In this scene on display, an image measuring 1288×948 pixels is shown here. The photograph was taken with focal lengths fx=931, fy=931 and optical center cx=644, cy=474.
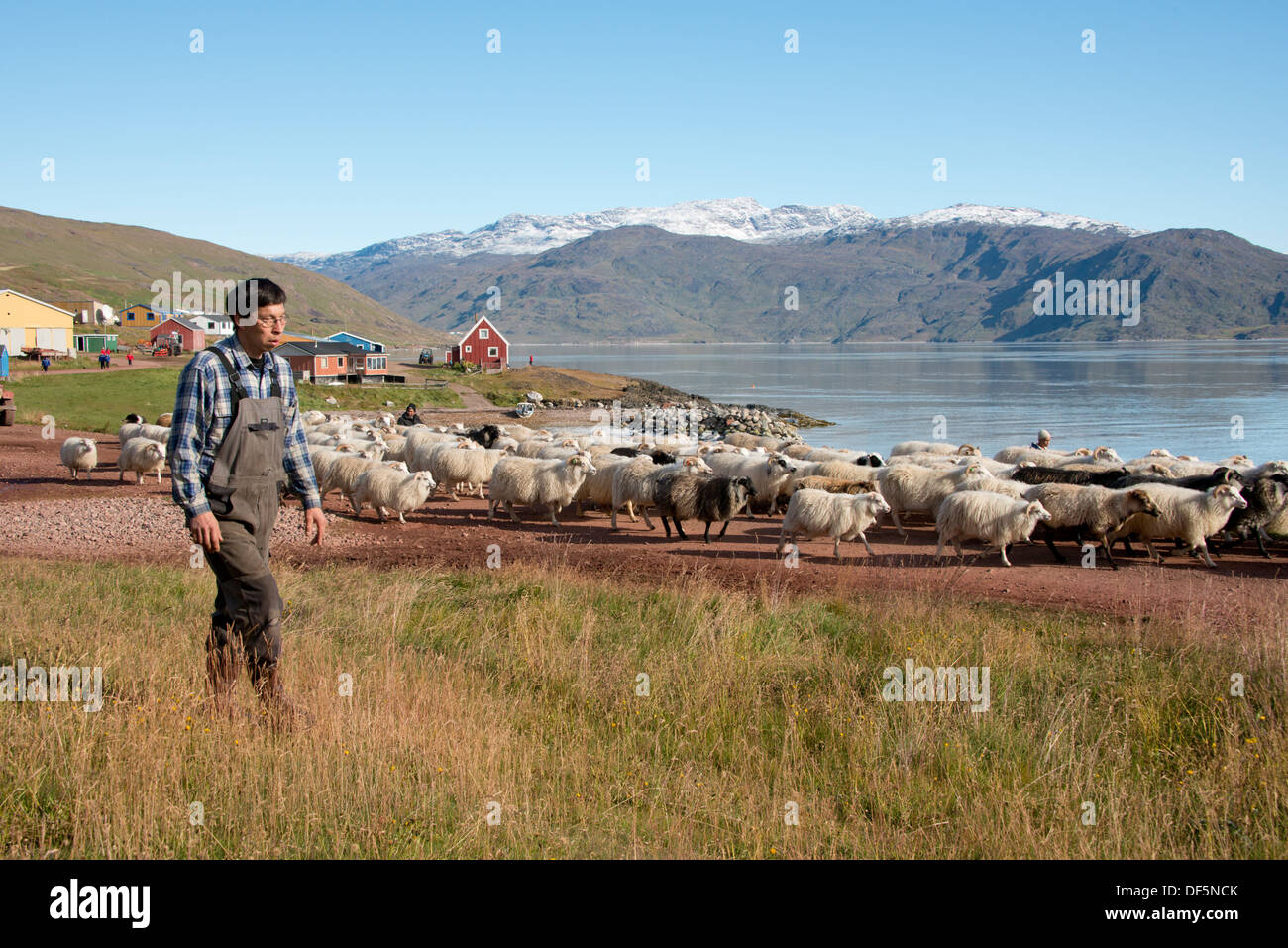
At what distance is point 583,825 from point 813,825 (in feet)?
3.99

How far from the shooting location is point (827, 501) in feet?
52.1

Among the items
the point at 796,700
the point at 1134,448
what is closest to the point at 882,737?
the point at 796,700

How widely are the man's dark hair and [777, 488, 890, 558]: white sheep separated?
1155cm

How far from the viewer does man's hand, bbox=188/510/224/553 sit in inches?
199

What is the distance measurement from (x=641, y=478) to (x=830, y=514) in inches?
168

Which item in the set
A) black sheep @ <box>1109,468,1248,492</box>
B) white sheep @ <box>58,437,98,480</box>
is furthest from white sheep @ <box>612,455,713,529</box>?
white sheep @ <box>58,437,98,480</box>

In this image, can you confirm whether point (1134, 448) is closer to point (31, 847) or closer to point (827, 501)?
point (827, 501)

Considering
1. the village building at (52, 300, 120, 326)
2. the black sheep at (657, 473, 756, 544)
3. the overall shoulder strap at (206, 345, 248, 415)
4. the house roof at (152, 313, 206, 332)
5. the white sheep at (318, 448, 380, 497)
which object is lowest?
the black sheep at (657, 473, 756, 544)

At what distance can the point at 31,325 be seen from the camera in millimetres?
75562

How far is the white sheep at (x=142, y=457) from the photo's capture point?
21625mm

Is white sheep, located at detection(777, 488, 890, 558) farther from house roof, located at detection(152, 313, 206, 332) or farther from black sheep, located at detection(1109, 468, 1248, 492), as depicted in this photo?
house roof, located at detection(152, 313, 206, 332)
